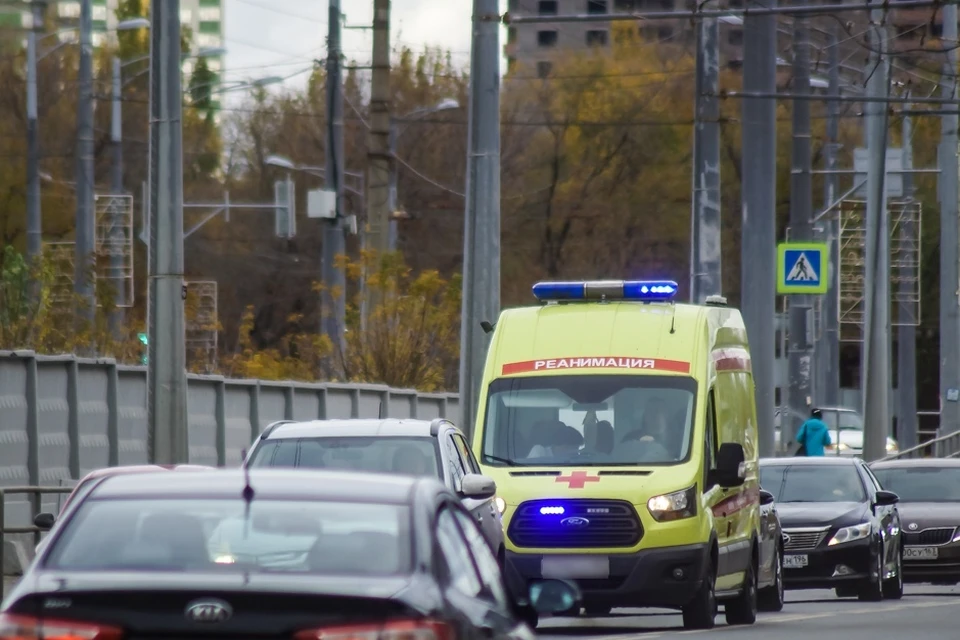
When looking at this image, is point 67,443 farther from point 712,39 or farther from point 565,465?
point 712,39

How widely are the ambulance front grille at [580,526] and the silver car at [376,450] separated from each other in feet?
2.28

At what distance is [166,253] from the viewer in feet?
63.1

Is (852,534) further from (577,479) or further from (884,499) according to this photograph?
(577,479)

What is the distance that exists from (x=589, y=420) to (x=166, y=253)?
14.6ft

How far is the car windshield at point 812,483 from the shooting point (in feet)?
71.1

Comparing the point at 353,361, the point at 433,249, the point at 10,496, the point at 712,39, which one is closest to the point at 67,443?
the point at 10,496

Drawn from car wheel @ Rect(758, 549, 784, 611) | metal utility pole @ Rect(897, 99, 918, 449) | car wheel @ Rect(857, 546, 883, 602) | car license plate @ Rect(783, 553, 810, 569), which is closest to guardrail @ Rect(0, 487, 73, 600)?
car wheel @ Rect(758, 549, 784, 611)

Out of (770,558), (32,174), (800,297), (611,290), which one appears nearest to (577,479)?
(611,290)

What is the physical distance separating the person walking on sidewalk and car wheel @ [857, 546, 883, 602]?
9.61m

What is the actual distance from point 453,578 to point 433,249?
6316 cm

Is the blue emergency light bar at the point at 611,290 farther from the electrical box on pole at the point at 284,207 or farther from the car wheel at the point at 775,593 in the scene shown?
the electrical box on pole at the point at 284,207

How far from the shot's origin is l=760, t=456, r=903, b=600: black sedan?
68.0ft

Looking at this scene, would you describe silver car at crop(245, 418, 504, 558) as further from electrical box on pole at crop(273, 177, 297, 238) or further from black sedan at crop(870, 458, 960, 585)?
electrical box on pole at crop(273, 177, 297, 238)

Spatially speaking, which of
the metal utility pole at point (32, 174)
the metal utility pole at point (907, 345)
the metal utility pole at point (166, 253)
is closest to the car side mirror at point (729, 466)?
the metal utility pole at point (166, 253)
